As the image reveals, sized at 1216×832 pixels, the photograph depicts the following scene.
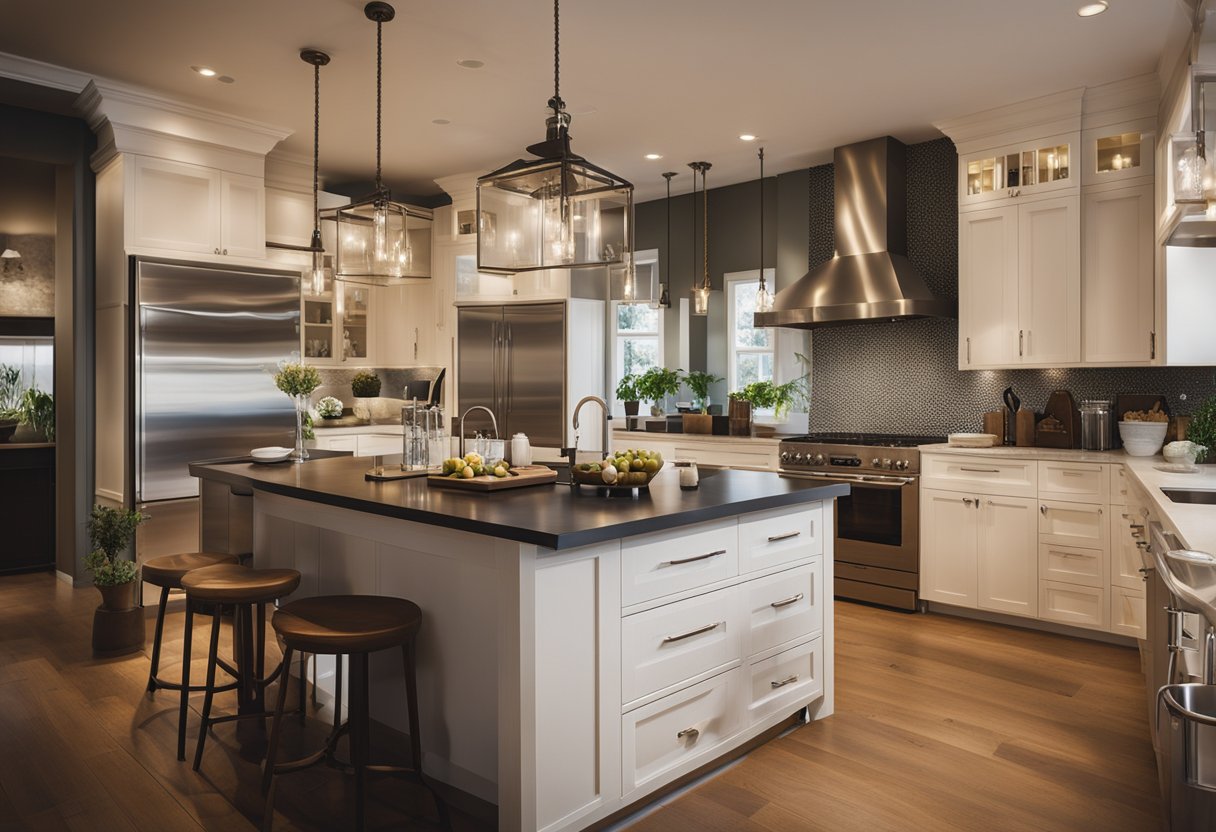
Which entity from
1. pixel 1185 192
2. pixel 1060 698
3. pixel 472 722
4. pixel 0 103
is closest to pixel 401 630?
pixel 472 722

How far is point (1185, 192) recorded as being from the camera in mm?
2139

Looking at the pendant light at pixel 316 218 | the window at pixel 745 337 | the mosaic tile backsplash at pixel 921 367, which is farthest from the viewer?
the window at pixel 745 337

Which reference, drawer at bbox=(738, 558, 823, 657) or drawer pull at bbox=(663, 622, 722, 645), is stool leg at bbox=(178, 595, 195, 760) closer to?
drawer pull at bbox=(663, 622, 722, 645)

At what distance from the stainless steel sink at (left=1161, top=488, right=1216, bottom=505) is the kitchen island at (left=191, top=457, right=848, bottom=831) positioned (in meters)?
1.19

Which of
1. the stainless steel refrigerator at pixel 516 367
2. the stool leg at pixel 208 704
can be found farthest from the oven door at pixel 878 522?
the stool leg at pixel 208 704

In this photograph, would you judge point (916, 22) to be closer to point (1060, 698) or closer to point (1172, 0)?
point (1172, 0)

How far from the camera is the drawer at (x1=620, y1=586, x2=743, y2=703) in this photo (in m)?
2.40

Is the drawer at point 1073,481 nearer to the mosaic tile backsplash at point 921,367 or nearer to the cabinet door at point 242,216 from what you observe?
the mosaic tile backsplash at point 921,367

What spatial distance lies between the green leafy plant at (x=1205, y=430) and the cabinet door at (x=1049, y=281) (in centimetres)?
69

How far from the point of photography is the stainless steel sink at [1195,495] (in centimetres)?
282

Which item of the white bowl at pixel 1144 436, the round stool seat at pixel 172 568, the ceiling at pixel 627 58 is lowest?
the round stool seat at pixel 172 568

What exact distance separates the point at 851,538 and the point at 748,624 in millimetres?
2475

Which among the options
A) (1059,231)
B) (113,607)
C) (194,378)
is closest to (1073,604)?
(1059,231)

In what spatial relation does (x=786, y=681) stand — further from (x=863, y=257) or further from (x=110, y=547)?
(x=110, y=547)
